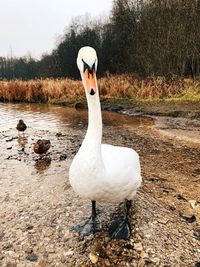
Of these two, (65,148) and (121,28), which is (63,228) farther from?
(121,28)

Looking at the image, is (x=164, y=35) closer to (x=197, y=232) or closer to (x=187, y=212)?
(x=187, y=212)

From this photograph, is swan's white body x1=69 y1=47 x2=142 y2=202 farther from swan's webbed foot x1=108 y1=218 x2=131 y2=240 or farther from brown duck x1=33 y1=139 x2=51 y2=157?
brown duck x1=33 y1=139 x2=51 y2=157

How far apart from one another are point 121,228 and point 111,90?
13.6 metres

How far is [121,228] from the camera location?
340 centimetres

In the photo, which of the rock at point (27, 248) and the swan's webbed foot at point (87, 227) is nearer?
the rock at point (27, 248)

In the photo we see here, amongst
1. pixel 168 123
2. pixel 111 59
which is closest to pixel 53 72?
pixel 111 59

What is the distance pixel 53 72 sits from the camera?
3628 centimetres

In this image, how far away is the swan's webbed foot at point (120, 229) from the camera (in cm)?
335

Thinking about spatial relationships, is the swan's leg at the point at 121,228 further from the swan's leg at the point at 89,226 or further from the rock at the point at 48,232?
the rock at the point at 48,232

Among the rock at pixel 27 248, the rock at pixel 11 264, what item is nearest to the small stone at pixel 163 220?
the rock at pixel 27 248

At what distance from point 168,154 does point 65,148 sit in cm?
238

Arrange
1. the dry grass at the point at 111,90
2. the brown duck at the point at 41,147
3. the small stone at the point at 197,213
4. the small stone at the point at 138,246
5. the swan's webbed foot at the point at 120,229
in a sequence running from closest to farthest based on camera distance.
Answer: the small stone at the point at 138,246, the swan's webbed foot at the point at 120,229, the small stone at the point at 197,213, the brown duck at the point at 41,147, the dry grass at the point at 111,90

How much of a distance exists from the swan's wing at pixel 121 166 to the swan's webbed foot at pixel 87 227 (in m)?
0.71

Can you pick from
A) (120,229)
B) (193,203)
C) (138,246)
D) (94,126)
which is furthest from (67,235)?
(193,203)
